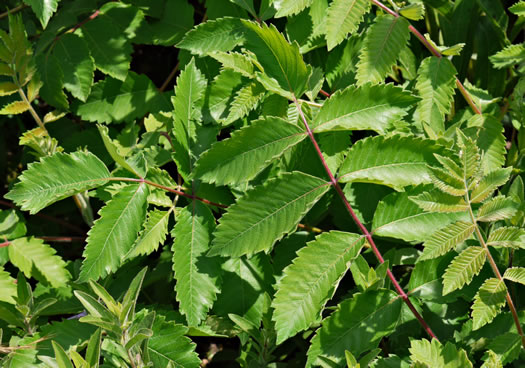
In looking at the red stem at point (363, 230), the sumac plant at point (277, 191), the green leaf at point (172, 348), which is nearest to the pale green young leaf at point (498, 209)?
the sumac plant at point (277, 191)

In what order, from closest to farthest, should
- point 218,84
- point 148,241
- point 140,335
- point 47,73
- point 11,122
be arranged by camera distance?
point 140,335, point 148,241, point 218,84, point 47,73, point 11,122

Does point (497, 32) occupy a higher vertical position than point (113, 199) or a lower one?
higher

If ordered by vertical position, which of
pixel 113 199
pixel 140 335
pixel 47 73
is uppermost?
pixel 47 73

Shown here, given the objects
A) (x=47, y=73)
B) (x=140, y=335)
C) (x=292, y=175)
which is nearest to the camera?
(x=140, y=335)

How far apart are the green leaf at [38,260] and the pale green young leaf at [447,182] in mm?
1219

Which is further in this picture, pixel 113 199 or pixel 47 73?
pixel 47 73

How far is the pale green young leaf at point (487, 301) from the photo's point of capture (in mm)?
1438

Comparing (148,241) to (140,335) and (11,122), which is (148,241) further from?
(11,122)

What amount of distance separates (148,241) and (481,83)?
140 centimetres

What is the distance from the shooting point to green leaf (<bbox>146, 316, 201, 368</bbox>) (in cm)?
160

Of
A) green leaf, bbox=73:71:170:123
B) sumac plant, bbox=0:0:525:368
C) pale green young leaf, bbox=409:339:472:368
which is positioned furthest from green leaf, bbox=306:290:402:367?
green leaf, bbox=73:71:170:123

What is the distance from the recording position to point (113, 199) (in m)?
1.63

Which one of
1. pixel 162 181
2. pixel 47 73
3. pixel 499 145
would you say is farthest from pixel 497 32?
pixel 47 73

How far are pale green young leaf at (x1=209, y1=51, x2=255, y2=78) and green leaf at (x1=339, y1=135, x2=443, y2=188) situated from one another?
380 mm
